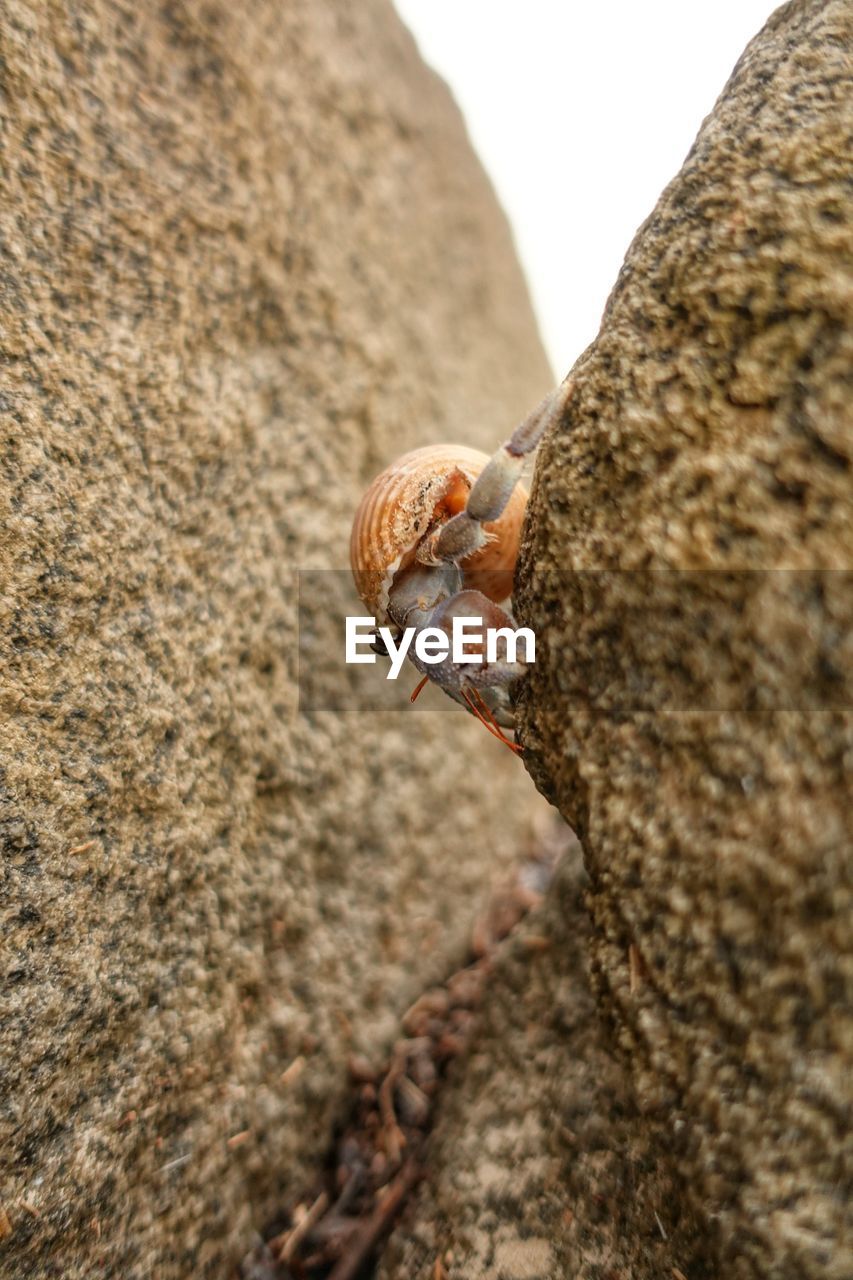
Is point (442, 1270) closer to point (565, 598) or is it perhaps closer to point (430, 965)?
point (430, 965)

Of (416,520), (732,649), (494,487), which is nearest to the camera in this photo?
(732,649)

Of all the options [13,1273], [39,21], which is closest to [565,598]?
[13,1273]

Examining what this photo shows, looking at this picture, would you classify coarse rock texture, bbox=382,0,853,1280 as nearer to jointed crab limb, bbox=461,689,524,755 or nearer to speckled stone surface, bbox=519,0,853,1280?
speckled stone surface, bbox=519,0,853,1280

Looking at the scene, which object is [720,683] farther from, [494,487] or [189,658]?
[189,658]

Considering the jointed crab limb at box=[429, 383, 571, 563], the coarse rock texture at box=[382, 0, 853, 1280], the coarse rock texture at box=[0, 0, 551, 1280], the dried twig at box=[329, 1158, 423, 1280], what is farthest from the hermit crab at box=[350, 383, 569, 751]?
the dried twig at box=[329, 1158, 423, 1280]

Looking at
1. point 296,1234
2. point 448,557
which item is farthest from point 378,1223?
point 448,557

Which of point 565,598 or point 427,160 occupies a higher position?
point 427,160
